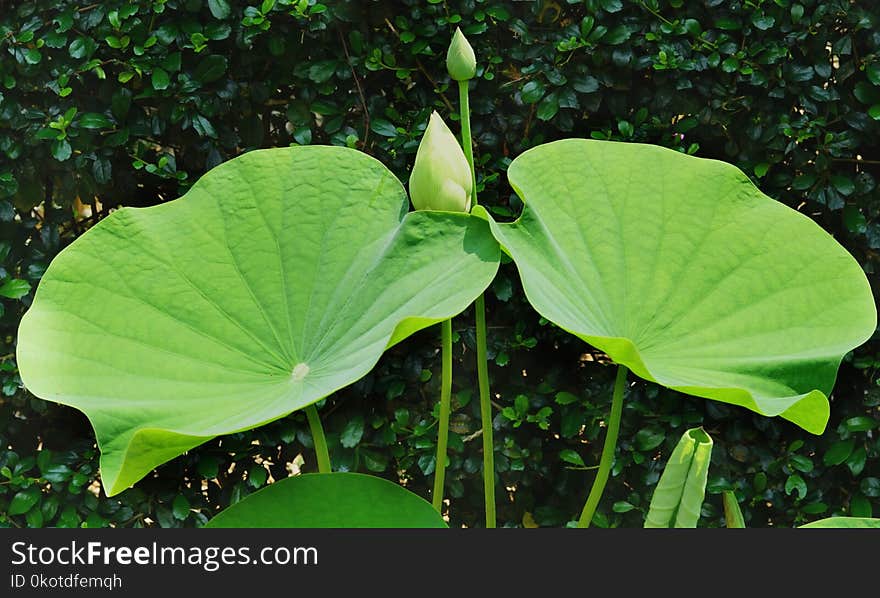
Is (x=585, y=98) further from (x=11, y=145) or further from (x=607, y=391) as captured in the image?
(x=11, y=145)

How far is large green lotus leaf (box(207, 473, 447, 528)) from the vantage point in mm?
889

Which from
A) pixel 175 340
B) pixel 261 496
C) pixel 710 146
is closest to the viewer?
pixel 261 496

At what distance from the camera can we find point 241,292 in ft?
3.59

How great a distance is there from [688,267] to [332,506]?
0.54 meters

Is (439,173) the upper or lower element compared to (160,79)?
lower

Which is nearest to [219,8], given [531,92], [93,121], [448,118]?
[93,121]

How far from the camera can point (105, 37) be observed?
1930 mm

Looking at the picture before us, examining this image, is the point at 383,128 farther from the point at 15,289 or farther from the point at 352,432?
the point at 15,289

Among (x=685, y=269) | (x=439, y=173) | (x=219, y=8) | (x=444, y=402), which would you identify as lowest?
(x=444, y=402)

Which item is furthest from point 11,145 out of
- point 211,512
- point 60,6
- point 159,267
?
point 159,267

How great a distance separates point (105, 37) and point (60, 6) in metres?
0.12

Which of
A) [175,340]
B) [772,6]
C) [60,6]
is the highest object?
[60,6]

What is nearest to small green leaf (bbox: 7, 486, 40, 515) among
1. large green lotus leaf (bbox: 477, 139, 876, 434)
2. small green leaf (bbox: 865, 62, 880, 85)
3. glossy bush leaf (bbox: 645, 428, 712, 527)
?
large green lotus leaf (bbox: 477, 139, 876, 434)

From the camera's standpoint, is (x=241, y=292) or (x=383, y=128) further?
(x=383, y=128)
